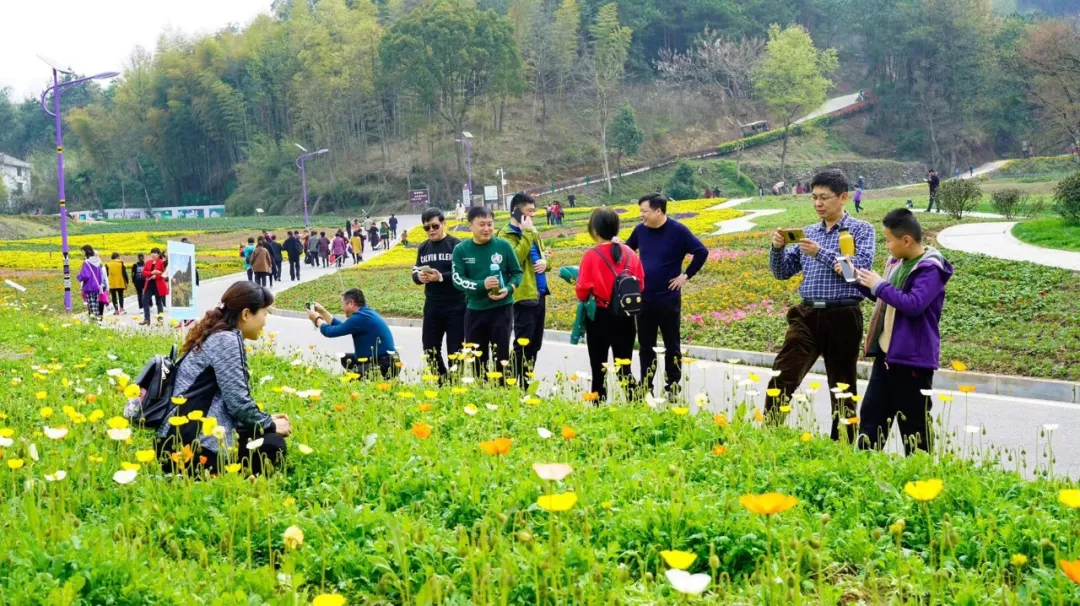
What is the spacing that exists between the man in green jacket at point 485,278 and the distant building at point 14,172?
415 ft

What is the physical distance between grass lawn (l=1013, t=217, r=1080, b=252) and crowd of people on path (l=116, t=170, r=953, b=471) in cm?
1307

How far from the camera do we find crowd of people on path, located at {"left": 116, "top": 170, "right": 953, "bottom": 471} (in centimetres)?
491

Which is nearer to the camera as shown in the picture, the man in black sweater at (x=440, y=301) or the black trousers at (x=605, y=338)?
the black trousers at (x=605, y=338)

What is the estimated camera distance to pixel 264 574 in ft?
10.6

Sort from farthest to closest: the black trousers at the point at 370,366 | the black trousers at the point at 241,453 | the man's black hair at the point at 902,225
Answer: the black trousers at the point at 370,366, the man's black hair at the point at 902,225, the black trousers at the point at 241,453

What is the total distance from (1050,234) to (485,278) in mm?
15678

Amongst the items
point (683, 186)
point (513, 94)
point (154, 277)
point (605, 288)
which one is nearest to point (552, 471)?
point (605, 288)

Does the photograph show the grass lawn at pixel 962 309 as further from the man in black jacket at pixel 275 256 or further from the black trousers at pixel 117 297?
the man in black jacket at pixel 275 256

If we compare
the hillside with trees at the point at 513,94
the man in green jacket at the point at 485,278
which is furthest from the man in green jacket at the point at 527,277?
the hillside with trees at the point at 513,94

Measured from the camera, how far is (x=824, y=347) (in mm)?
5883

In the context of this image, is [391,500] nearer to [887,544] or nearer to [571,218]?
[887,544]

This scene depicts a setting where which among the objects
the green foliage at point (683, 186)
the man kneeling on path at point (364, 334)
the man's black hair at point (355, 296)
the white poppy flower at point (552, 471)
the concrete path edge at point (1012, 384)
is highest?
the green foliage at point (683, 186)

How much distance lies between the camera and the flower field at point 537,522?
117 inches

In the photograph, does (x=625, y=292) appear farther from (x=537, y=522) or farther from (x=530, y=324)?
(x=537, y=522)
